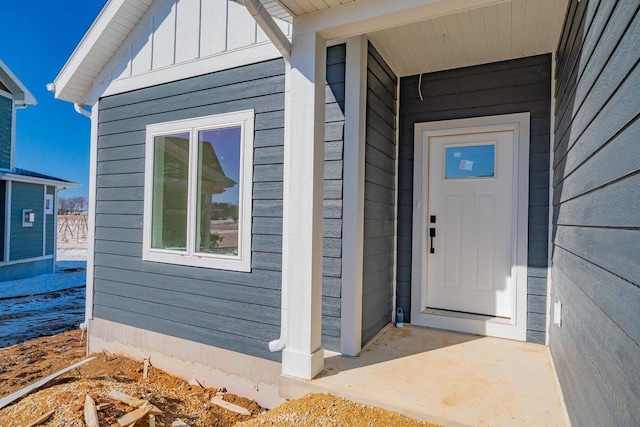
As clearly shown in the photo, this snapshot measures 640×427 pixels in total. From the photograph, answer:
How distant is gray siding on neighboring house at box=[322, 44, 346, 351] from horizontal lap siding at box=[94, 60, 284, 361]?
418 millimetres

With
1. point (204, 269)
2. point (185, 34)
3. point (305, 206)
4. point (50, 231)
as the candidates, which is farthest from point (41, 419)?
point (50, 231)

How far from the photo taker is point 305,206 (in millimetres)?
2410

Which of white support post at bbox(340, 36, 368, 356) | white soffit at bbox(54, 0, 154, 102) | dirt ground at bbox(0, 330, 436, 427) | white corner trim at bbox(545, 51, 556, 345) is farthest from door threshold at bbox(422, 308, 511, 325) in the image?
white soffit at bbox(54, 0, 154, 102)

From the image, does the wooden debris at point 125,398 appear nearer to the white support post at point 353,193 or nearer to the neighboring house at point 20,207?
the white support post at point 353,193

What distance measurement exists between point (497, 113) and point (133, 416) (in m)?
3.78

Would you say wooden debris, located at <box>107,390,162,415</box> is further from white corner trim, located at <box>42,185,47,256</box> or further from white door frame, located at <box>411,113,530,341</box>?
white corner trim, located at <box>42,185,47,256</box>

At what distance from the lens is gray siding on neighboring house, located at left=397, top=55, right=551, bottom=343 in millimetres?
3061

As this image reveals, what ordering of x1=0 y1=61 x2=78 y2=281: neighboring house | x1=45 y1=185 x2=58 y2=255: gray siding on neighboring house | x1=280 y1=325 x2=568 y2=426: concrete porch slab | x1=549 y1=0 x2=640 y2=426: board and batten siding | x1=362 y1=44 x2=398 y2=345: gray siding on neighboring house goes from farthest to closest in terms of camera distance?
1. x1=45 y1=185 x2=58 y2=255: gray siding on neighboring house
2. x1=0 y1=61 x2=78 y2=281: neighboring house
3. x1=362 y1=44 x2=398 y2=345: gray siding on neighboring house
4. x1=280 y1=325 x2=568 y2=426: concrete porch slab
5. x1=549 y1=0 x2=640 y2=426: board and batten siding

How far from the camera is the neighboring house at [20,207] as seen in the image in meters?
8.81

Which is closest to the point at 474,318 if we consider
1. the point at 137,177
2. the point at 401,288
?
the point at 401,288

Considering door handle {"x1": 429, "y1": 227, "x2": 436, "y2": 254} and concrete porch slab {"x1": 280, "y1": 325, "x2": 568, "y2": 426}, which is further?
door handle {"x1": 429, "y1": 227, "x2": 436, "y2": 254}

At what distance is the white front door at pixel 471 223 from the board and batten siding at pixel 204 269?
1236 millimetres

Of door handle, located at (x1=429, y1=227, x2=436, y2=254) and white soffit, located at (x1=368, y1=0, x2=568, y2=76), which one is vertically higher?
white soffit, located at (x1=368, y1=0, x2=568, y2=76)

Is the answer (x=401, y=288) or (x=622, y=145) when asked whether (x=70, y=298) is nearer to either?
(x=401, y=288)
